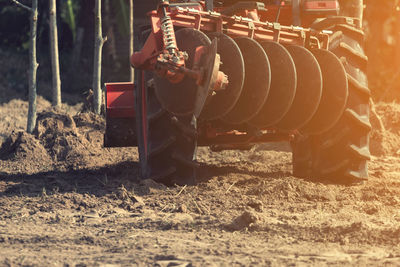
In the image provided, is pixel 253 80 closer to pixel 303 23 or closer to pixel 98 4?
pixel 303 23

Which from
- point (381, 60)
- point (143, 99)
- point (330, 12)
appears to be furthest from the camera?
point (381, 60)

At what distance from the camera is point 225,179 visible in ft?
22.9

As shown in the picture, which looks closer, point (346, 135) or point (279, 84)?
point (279, 84)

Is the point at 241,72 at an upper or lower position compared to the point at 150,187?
upper

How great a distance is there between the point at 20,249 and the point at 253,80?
7.35 feet

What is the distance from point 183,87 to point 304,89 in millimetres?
1146

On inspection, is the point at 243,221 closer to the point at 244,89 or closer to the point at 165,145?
the point at 244,89

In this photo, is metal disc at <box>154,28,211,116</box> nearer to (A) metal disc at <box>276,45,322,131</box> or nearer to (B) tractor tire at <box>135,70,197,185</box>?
(B) tractor tire at <box>135,70,197,185</box>

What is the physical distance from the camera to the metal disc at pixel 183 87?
223 inches

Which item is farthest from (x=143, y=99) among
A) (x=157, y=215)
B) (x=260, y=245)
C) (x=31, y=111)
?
(x=31, y=111)

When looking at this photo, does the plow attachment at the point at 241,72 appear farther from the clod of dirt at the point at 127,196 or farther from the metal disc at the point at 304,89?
the clod of dirt at the point at 127,196

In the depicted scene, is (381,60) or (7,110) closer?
(7,110)

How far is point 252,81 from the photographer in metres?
5.85

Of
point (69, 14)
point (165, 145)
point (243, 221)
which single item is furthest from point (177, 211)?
point (69, 14)
